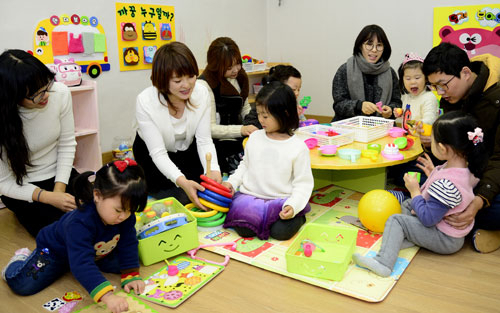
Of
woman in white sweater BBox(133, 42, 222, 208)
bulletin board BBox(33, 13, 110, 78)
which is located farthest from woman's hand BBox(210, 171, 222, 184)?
bulletin board BBox(33, 13, 110, 78)

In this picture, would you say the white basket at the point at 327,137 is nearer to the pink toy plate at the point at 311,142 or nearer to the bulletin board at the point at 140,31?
the pink toy plate at the point at 311,142

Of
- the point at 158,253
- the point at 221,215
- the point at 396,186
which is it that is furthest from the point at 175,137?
the point at 396,186

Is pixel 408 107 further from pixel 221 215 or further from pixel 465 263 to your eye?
pixel 221 215

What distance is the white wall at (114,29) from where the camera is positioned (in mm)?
3049

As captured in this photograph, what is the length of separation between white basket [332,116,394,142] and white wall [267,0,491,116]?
70.8 inches

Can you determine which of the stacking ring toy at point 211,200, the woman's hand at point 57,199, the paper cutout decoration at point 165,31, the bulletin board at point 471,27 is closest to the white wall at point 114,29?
the paper cutout decoration at point 165,31

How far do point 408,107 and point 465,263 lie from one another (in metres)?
1.16

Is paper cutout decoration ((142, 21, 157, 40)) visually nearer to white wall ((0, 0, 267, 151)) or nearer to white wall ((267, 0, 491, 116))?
white wall ((0, 0, 267, 151))

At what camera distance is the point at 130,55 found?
376cm

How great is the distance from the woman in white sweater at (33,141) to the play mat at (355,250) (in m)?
0.78

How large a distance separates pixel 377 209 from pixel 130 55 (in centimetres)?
258

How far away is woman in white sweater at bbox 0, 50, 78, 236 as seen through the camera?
1945 millimetres

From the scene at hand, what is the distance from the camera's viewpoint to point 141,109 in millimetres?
2387

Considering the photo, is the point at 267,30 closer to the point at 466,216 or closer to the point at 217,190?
the point at 217,190
